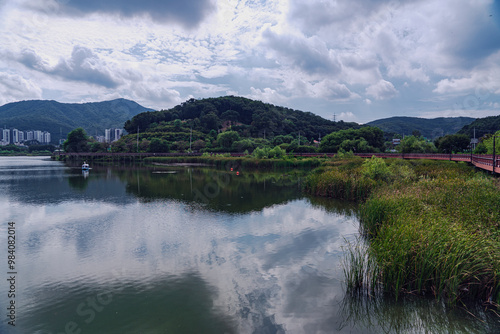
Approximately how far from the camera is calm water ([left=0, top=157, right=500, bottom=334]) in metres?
7.54

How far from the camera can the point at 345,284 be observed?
949cm

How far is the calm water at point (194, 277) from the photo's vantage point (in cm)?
754

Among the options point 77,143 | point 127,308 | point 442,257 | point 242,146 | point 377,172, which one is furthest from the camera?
point 77,143

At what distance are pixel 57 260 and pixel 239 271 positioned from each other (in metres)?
7.09

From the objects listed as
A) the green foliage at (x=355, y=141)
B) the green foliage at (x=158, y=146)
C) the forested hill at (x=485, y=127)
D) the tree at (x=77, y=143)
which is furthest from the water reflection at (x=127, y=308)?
the forested hill at (x=485, y=127)

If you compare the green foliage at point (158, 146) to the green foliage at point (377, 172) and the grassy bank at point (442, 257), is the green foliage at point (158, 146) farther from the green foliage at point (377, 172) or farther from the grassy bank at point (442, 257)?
the grassy bank at point (442, 257)

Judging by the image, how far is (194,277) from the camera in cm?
1011

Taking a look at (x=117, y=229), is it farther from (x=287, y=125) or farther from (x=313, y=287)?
(x=287, y=125)

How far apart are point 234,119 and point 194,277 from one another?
15392 centimetres

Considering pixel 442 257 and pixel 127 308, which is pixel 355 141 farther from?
pixel 127 308

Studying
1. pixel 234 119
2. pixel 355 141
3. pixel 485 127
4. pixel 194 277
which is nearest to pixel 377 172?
pixel 194 277

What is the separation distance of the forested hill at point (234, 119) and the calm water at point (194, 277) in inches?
4423

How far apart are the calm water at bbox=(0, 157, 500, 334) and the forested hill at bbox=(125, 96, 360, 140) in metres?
112

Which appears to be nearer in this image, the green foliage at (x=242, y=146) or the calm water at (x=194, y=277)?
the calm water at (x=194, y=277)
